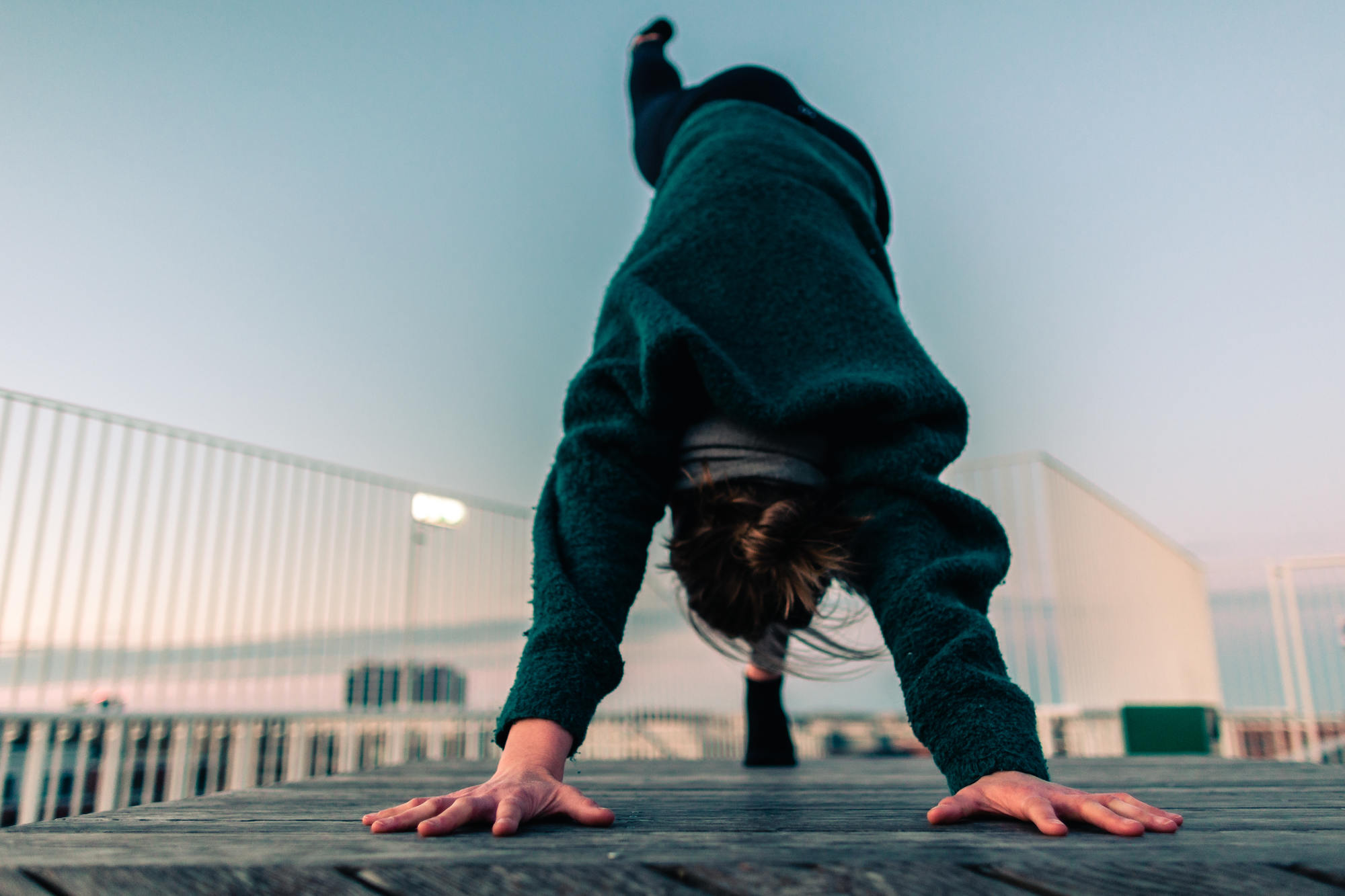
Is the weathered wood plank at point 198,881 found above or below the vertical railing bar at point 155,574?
below

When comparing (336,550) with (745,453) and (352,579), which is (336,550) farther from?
(745,453)

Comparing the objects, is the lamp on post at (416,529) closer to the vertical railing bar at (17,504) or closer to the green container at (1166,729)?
the vertical railing bar at (17,504)

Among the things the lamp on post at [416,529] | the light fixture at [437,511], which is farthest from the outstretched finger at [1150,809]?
the light fixture at [437,511]

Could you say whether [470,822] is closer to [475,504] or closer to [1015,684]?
[1015,684]

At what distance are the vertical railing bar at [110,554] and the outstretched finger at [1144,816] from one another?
11.8ft

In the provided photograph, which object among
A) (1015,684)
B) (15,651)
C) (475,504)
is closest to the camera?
(1015,684)

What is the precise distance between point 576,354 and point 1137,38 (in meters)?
4.55

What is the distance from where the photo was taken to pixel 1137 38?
4.56 meters

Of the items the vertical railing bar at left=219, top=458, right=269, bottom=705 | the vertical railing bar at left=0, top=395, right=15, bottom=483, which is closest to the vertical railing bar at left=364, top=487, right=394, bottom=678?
the vertical railing bar at left=219, top=458, right=269, bottom=705

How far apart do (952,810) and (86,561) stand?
3.48 meters

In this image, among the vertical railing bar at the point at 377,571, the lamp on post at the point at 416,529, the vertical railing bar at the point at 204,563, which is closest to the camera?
the vertical railing bar at the point at 204,563

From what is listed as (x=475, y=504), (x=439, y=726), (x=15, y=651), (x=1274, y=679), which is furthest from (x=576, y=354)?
(x=1274, y=679)

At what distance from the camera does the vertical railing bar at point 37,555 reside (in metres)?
2.75

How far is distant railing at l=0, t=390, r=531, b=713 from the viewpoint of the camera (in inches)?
111
